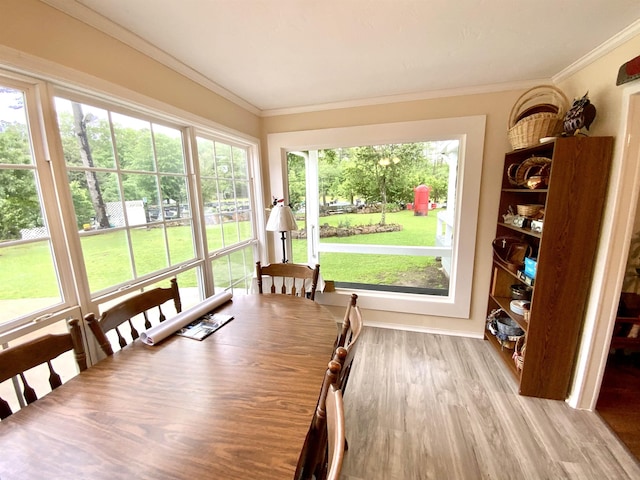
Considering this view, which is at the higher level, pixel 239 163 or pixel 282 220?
pixel 239 163

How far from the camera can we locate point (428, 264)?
2658 mm

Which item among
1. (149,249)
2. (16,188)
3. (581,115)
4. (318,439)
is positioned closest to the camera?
(318,439)

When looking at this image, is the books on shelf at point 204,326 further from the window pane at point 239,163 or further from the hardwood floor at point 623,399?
the hardwood floor at point 623,399

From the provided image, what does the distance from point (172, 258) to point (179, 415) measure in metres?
1.20

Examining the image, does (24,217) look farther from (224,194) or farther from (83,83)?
(224,194)

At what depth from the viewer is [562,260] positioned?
1.56 metres

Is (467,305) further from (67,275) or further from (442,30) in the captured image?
(67,275)

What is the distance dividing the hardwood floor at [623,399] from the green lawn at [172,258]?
4.87 ft

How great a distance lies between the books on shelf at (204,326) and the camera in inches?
50.7

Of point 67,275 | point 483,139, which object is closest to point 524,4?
point 483,139

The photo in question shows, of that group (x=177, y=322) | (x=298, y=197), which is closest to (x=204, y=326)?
(x=177, y=322)

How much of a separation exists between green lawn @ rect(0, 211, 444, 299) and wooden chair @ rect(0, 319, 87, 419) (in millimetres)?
292

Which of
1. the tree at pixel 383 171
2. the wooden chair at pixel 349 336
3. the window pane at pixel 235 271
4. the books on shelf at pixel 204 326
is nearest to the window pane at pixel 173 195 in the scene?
the window pane at pixel 235 271

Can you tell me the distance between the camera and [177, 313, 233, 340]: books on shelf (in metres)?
1.29
